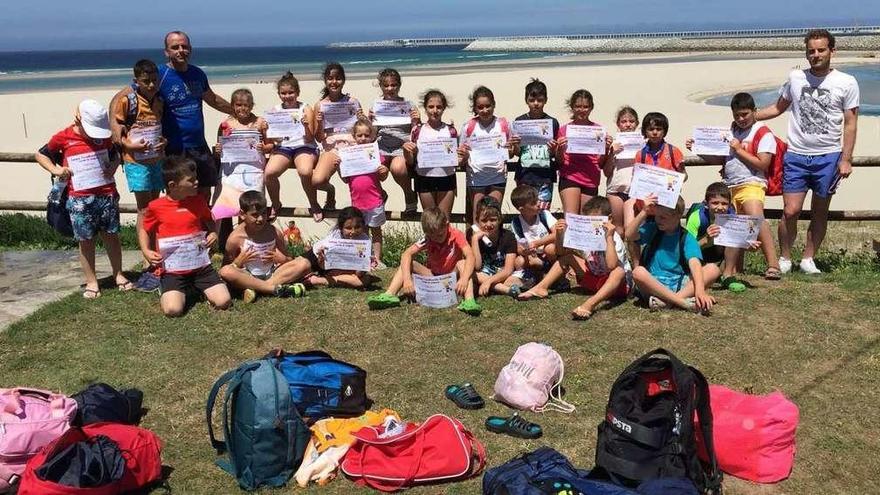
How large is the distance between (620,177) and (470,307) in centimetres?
195

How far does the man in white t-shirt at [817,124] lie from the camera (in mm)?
7102

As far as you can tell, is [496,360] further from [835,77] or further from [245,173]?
[835,77]

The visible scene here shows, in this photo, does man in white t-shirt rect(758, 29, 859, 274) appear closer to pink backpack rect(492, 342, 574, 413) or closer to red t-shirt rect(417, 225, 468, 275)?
red t-shirt rect(417, 225, 468, 275)

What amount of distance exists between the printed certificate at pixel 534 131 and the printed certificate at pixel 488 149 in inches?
7.1

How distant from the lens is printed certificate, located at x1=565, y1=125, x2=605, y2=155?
7332 millimetres

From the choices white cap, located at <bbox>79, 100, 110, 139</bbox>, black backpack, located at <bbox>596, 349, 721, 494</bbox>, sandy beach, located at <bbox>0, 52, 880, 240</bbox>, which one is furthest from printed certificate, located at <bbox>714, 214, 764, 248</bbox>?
white cap, located at <bbox>79, 100, 110, 139</bbox>

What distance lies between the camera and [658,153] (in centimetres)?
711

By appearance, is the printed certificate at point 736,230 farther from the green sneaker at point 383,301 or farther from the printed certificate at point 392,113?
the printed certificate at point 392,113

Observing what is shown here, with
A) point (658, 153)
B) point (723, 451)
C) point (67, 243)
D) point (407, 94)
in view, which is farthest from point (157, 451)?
point (407, 94)

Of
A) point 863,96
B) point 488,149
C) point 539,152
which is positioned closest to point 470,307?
point 488,149

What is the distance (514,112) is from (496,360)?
17.6 metres

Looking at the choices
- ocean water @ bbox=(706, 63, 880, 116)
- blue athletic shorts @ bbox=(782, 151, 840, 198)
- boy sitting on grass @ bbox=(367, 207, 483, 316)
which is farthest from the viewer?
ocean water @ bbox=(706, 63, 880, 116)

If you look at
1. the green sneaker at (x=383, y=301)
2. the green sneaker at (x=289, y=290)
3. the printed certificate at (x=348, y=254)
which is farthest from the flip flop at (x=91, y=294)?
the green sneaker at (x=383, y=301)

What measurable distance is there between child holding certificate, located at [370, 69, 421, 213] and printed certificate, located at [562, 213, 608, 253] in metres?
1.86
